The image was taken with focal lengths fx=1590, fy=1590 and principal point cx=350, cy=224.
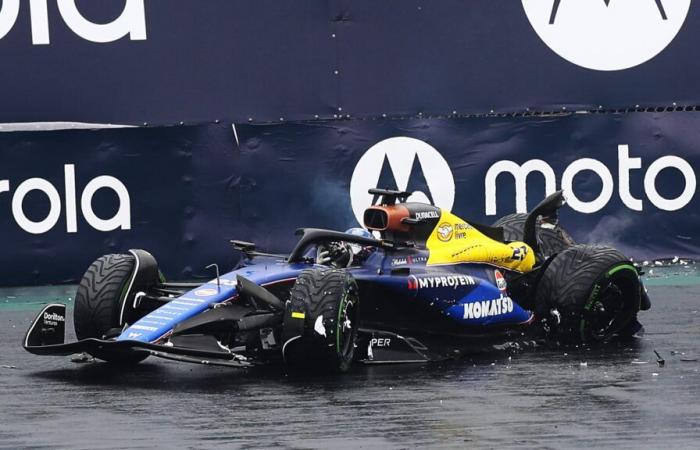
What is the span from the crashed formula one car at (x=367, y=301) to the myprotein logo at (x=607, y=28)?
3.81m

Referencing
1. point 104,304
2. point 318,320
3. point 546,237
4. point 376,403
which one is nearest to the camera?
point 376,403

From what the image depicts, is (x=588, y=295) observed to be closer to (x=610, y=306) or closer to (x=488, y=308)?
(x=610, y=306)

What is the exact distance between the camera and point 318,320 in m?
10.1

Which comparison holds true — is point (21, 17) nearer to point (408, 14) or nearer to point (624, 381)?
point (408, 14)

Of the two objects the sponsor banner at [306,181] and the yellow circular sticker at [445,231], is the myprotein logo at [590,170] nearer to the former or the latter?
the sponsor banner at [306,181]

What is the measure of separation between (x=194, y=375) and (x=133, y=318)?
0.80 metres

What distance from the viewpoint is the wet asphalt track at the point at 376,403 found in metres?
8.24

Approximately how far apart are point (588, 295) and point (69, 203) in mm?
6017

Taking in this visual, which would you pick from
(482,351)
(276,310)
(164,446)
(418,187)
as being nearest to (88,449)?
(164,446)

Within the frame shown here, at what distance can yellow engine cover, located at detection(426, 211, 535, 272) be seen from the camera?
11.5m

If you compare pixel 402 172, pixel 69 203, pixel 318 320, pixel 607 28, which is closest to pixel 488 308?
pixel 318 320

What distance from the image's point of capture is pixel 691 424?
855cm

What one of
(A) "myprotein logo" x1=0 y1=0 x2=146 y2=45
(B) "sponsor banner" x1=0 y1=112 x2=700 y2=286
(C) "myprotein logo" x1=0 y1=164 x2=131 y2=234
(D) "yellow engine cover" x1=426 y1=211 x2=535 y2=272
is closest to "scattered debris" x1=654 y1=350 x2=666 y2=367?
(D) "yellow engine cover" x1=426 y1=211 x2=535 y2=272

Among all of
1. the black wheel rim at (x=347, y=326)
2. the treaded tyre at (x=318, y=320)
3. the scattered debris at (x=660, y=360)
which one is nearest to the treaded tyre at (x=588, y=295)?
the scattered debris at (x=660, y=360)
